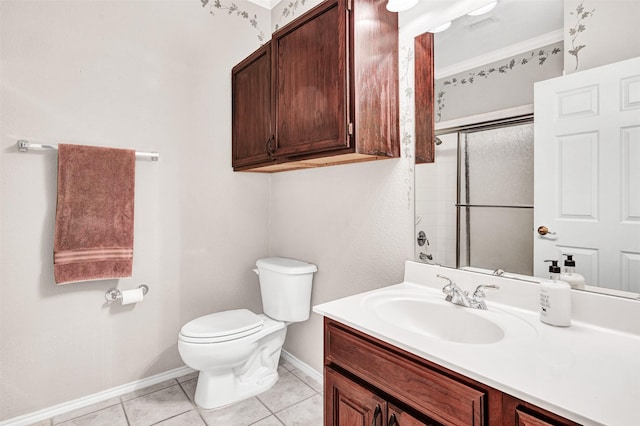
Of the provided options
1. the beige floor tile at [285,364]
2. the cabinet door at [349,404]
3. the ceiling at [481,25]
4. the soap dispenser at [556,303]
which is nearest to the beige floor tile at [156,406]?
the beige floor tile at [285,364]

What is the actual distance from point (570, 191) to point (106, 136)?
2191 millimetres

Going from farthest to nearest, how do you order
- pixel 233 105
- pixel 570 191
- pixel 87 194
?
pixel 233 105, pixel 87 194, pixel 570 191

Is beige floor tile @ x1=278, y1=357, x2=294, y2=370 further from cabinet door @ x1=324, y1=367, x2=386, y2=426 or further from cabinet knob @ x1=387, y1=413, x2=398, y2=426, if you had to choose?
cabinet knob @ x1=387, y1=413, x2=398, y2=426

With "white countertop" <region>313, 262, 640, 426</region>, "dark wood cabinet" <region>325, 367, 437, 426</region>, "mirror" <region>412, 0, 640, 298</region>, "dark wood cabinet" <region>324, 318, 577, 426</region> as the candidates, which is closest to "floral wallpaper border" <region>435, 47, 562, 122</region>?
"mirror" <region>412, 0, 640, 298</region>

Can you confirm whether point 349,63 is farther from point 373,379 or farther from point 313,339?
point 313,339

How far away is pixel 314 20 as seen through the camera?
156cm

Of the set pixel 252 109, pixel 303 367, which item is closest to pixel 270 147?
pixel 252 109

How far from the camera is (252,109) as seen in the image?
2.11 m

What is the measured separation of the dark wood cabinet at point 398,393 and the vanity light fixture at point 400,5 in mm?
1353

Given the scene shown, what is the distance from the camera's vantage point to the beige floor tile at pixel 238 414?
173 centimetres

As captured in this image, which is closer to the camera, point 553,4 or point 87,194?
point 553,4

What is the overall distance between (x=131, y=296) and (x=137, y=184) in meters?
0.64

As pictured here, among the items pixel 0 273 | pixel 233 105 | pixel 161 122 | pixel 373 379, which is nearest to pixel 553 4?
pixel 373 379

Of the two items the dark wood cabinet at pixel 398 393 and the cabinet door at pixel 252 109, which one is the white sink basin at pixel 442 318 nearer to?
the dark wood cabinet at pixel 398 393
